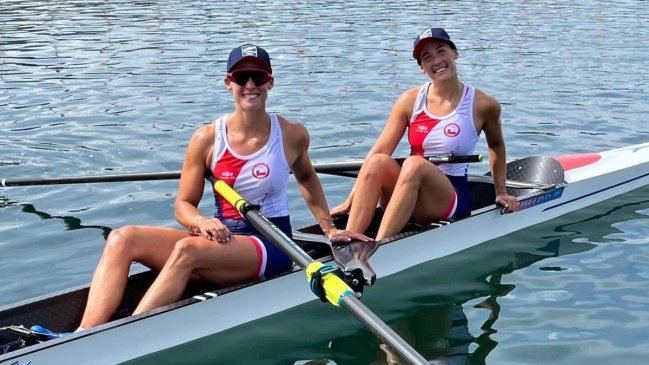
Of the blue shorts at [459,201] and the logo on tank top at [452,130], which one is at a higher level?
the logo on tank top at [452,130]

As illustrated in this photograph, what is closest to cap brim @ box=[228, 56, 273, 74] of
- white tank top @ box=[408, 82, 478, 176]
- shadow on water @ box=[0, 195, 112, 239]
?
white tank top @ box=[408, 82, 478, 176]

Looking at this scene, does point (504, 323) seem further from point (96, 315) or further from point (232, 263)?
point (96, 315)

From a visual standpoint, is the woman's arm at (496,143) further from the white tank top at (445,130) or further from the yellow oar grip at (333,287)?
the yellow oar grip at (333,287)

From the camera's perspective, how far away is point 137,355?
550 cm

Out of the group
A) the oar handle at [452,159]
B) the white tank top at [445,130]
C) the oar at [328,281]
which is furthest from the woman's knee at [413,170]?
the oar at [328,281]

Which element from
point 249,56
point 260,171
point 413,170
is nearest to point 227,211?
point 260,171

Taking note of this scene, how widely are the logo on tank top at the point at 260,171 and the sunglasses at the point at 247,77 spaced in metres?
0.57

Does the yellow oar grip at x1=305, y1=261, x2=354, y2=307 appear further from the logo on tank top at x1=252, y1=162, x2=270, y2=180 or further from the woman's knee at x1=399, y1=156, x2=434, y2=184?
the woman's knee at x1=399, y1=156, x2=434, y2=184

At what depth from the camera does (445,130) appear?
739 cm

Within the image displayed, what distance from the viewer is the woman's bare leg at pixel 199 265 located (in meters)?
5.52

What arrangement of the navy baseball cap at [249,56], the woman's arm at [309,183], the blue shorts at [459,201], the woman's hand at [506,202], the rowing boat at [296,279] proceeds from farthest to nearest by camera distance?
the woman's hand at [506,202] < the blue shorts at [459,201] < the woman's arm at [309,183] < the navy baseball cap at [249,56] < the rowing boat at [296,279]

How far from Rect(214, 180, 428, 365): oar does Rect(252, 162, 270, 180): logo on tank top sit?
0.23m

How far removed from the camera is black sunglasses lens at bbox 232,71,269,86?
575cm

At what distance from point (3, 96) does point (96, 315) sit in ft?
35.4
